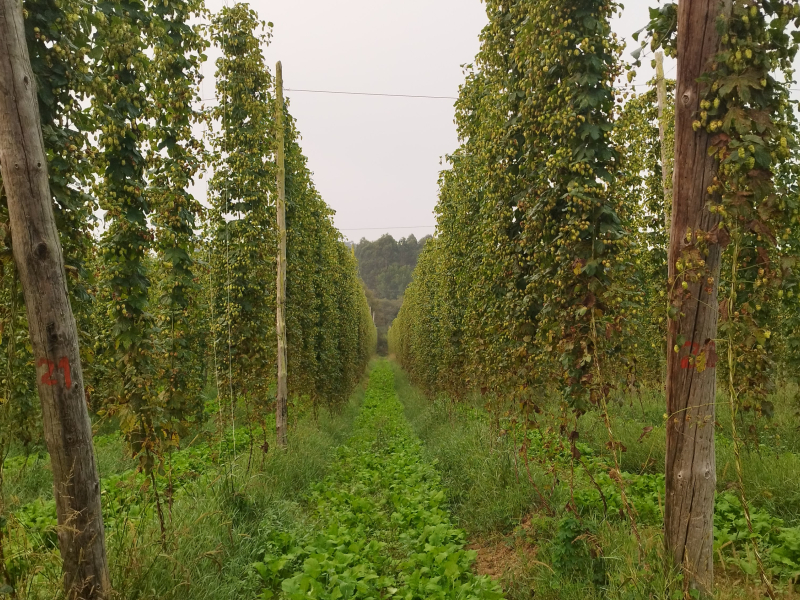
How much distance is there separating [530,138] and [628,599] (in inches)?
182

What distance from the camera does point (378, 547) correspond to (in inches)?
205

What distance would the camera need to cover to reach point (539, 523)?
17.0 feet

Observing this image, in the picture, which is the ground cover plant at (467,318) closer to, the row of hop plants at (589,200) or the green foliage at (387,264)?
the row of hop plants at (589,200)

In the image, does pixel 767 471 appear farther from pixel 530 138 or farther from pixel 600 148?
pixel 530 138

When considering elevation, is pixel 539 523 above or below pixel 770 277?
below

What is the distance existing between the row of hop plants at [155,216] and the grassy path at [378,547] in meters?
1.83

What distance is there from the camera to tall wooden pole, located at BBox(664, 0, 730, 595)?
121 inches

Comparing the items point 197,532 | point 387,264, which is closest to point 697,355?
point 197,532

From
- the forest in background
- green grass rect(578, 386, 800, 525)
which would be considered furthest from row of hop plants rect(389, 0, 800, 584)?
the forest in background

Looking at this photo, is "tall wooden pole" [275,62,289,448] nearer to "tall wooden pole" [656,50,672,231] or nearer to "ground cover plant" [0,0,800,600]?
"ground cover plant" [0,0,800,600]

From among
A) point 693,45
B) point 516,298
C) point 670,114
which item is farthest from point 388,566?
point 670,114

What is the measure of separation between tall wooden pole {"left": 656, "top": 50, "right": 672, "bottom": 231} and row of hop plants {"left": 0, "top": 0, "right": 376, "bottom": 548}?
24.6 ft

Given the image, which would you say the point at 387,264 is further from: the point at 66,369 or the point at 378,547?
the point at 66,369

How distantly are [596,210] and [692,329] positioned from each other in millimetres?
2075
